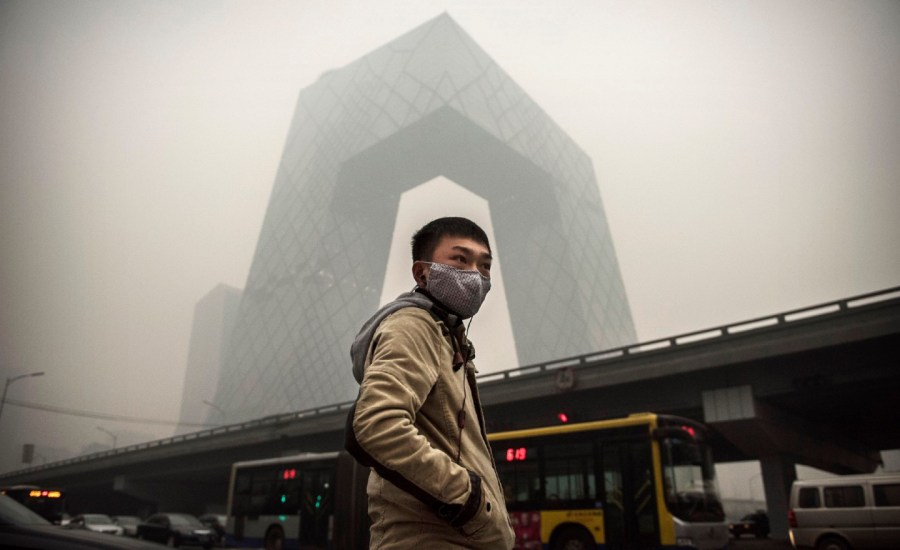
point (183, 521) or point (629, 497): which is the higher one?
point (629, 497)

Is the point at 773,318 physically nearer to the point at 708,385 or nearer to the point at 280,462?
the point at 708,385

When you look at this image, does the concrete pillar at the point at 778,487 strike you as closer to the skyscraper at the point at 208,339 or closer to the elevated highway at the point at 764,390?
the elevated highway at the point at 764,390

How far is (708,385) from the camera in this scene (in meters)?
19.8

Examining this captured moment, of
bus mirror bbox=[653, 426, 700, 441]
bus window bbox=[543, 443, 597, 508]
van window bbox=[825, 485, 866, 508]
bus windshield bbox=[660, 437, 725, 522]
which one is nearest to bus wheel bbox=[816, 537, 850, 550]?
van window bbox=[825, 485, 866, 508]

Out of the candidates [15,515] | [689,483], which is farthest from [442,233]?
[689,483]

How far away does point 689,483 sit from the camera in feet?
37.6

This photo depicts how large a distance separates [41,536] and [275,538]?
15.6 meters

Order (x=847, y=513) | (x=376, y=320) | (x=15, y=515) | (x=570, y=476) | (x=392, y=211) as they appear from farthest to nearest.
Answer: (x=392, y=211) → (x=847, y=513) → (x=570, y=476) → (x=15, y=515) → (x=376, y=320)

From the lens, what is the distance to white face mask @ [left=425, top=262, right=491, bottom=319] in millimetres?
1938

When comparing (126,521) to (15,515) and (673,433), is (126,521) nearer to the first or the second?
(673,433)

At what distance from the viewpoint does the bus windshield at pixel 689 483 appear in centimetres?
1114

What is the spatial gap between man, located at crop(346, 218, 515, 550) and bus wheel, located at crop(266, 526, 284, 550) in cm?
1704

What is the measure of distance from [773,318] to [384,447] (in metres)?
19.0

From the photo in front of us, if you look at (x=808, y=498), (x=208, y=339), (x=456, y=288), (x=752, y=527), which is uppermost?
(x=208, y=339)
